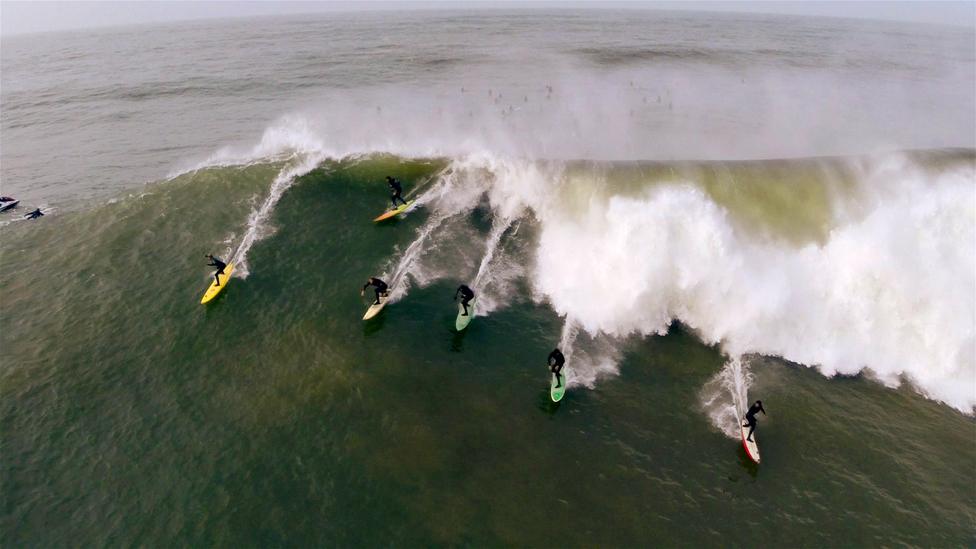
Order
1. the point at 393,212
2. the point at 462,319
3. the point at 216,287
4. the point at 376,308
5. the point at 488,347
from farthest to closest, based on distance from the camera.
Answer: the point at 393,212
the point at 216,287
the point at 376,308
the point at 462,319
the point at 488,347

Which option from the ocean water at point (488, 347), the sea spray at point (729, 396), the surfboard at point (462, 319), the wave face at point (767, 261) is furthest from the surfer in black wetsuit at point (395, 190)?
the sea spray at point (729, 396)

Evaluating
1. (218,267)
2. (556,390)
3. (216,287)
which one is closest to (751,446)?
(556,390)

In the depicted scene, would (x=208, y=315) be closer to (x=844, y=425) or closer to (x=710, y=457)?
(x=710, y=457)

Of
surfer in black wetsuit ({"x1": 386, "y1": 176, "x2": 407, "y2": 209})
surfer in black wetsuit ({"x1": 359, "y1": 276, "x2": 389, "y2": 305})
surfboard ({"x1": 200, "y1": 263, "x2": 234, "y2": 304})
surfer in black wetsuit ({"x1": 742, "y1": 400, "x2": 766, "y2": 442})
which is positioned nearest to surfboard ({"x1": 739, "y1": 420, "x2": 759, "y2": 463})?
surfer in black wetsuit ({"x1": 742, "y1": 400, "x2": 766, "y2": 442})

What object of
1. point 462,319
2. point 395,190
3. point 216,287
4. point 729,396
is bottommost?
point 729,396

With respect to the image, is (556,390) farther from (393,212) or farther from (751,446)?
(393,212)

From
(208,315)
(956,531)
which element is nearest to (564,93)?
(208,315)
